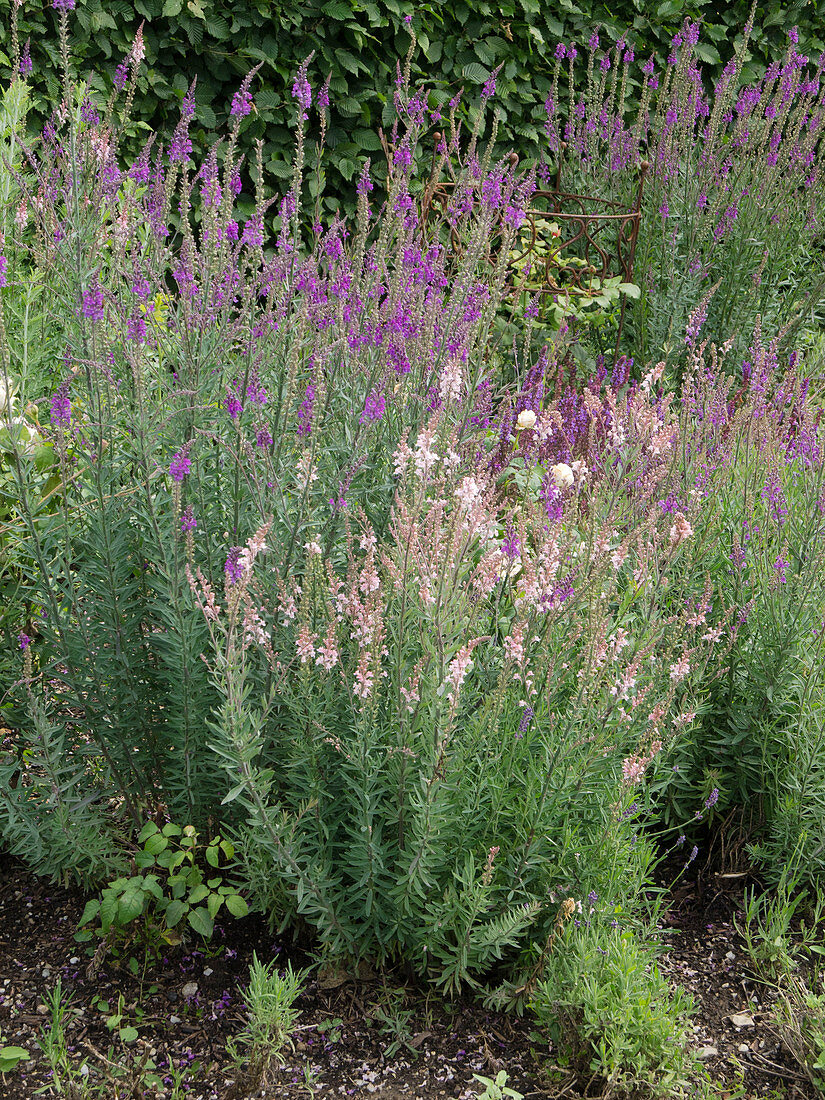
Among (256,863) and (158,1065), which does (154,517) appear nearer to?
(256,863)

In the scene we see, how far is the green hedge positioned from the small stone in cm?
482

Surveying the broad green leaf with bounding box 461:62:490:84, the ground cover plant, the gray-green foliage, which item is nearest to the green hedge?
the broad green leaf with bounding box 461:62:490:84

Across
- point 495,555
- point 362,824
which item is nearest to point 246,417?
point 495,555

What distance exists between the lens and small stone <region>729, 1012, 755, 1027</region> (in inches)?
105

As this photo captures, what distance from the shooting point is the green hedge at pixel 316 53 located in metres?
5.29

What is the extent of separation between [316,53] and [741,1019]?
5736mm

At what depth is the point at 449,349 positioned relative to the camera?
9.48 ft

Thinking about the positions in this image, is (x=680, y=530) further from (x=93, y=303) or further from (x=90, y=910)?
(x=90, y=910)

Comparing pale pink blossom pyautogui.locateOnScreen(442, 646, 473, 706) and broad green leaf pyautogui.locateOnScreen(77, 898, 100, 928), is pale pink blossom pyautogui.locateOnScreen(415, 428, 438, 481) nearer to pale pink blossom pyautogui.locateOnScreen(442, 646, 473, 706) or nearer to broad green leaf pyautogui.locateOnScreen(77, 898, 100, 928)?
pale pink blossom pyautogui.locateOnScreen(442, 646, 473, 706)

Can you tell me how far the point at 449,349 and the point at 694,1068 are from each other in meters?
2.01

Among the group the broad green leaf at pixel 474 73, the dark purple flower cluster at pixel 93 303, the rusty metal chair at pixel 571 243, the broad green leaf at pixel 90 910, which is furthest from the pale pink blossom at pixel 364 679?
the broad green leaf at pixel 474 73

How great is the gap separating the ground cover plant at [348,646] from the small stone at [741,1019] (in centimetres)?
23

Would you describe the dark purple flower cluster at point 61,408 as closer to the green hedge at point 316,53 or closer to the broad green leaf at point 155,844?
the broad green leaf at point 155,844

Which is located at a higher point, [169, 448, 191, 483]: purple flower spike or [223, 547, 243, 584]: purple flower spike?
[169, 448, 191, 483]: purple flower spike
